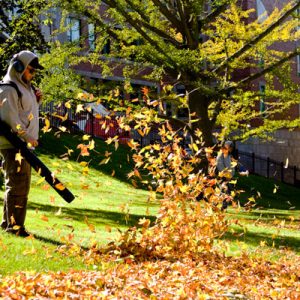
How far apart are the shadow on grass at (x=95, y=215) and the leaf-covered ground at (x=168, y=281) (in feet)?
9.64

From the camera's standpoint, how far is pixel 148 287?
17.5 ft

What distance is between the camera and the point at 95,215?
10695mm

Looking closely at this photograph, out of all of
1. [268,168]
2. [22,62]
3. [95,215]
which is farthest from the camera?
[268,168]

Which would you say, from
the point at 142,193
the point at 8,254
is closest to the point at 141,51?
the point at 142,193

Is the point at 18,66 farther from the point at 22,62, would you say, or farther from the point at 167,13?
the point at 167,13

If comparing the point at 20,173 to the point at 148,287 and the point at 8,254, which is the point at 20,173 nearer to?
the point at 8,254

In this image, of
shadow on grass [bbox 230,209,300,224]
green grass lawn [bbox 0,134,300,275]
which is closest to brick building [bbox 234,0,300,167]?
green grass lawn [bbox 0,134,300,275]

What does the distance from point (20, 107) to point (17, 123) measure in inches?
9.4

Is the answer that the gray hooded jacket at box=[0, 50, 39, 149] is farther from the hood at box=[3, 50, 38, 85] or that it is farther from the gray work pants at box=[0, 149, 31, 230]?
the gray work pants at box=[0, 149, 31, 230]

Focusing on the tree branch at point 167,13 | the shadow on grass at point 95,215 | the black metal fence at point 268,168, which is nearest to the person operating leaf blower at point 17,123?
the shadow on grass at point 95,215

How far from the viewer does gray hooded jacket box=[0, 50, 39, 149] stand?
21.0 feet

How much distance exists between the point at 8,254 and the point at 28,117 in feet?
4.89

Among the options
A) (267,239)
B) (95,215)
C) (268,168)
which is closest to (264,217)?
(267,239)

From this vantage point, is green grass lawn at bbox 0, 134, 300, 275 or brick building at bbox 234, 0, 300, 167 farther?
brick building at bbox 234, 0, 300, 167
